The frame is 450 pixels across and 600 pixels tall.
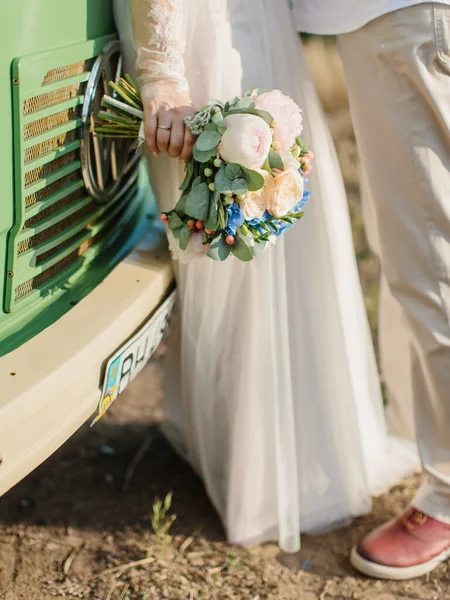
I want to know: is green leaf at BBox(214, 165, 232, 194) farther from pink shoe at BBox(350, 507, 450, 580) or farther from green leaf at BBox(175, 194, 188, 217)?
pink shoe at BBox(350, 507, 450, 580)

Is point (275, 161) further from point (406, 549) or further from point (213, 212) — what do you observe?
point (406, 549)

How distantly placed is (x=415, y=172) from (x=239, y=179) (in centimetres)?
46

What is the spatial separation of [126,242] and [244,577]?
89 cm

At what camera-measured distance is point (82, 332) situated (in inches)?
62.2

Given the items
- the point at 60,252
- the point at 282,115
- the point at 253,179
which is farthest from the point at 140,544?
the point at 282,115

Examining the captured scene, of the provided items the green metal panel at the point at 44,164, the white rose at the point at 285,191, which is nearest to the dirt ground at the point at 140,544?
the green metal panel at the point at 44,164

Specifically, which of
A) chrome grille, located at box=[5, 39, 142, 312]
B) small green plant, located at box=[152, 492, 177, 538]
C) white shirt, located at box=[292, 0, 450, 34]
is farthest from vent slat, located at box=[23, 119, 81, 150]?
small green plant, located at box=[152, 492, 177, 538]

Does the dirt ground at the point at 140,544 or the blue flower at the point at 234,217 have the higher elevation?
the blue flower at the point at 234,217

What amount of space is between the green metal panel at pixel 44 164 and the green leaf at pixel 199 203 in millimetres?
290

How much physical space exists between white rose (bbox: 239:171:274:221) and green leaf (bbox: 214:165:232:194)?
0.16 ft

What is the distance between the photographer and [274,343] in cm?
192

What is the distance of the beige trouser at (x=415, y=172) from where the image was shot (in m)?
1.67

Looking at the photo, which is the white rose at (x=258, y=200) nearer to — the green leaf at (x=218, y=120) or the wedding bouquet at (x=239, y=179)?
the wedding bouquet at (x=239, y=179)

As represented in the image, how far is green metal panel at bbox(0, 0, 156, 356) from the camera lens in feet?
4.60
